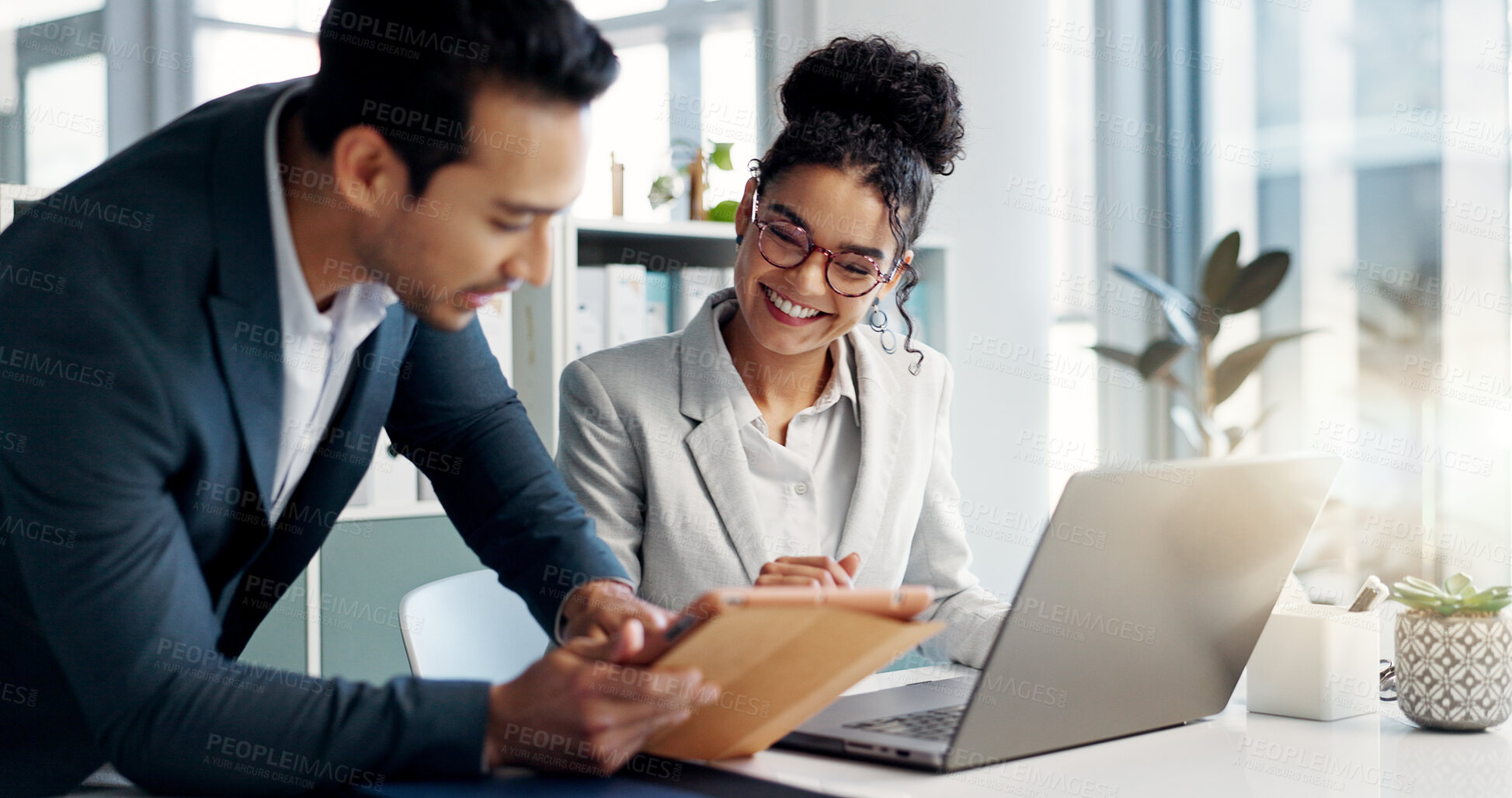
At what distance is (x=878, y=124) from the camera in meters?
1.75

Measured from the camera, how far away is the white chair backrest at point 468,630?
1429mm

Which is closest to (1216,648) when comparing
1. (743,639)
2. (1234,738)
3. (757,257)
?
(1234,738)

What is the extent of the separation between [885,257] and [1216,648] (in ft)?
2.25

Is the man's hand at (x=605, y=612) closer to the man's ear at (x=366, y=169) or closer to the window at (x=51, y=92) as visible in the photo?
the man's ear at (x=366, y=169)

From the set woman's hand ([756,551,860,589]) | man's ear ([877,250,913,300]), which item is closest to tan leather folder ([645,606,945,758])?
woman's hand ([756,551,860,589])

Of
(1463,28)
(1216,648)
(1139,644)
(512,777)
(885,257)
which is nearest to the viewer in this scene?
(512,777)

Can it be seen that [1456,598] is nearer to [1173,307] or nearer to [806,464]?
[806,464]

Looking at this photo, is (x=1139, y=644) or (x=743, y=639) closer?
(x=743, y=639)

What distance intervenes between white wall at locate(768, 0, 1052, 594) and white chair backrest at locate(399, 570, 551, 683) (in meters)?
2.10

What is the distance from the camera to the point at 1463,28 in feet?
10.1

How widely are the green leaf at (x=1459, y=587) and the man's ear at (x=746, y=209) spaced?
0.94 metres

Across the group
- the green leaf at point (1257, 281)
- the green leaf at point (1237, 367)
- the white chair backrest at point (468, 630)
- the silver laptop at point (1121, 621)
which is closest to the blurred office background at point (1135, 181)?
the green leaf at point (1237, 367)

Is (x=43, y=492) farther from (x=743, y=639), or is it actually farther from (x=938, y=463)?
(x=938, y=463)

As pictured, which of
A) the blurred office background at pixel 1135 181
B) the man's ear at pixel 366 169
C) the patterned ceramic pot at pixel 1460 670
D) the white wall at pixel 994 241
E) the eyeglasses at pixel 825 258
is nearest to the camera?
the man's ear at pixel 366 169
